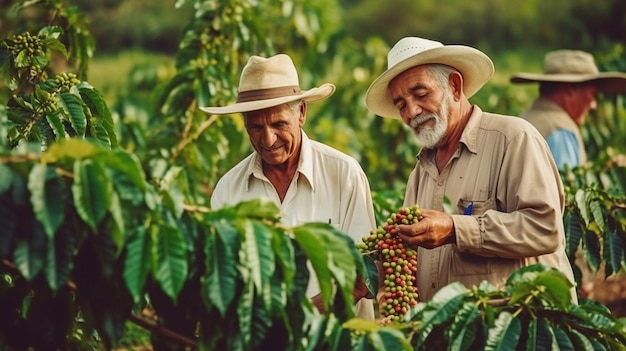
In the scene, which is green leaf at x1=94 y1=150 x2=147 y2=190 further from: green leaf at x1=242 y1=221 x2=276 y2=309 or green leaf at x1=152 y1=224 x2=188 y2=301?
green leaf at x1=242 y1=221 x2=276 y2=309

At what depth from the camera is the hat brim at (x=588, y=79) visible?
17.8 feet

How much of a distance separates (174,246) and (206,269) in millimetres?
106

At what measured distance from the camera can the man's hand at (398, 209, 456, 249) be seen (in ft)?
9.81

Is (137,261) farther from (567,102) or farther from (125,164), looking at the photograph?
(567,102)

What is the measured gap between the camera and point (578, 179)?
15.8 ft

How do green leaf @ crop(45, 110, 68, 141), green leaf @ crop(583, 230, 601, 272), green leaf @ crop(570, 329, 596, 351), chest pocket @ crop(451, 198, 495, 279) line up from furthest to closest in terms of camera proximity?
green leaf @ crop(583, 230, 601, 272), chest pocket @ crop(451, 198, 495, 279), green leaf @ crop(45, 110, 68, 141), green leaf @ crop(570, 329, 596, 351)

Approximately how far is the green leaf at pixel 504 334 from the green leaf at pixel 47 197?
1.14 meters

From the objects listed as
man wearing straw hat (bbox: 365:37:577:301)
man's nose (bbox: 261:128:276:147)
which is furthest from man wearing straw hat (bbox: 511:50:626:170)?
man's nose (bbox: 261:128:276:147)

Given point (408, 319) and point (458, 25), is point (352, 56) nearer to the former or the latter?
point (408, 319)

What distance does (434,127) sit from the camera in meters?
3.33

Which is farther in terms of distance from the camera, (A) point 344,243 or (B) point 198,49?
(B) point 198,49

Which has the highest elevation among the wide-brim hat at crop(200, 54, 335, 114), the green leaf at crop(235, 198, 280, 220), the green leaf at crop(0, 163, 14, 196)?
the wide-brim hat at crop(200, 54, 335, 114)

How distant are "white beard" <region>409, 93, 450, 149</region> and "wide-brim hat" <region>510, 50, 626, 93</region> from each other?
223cm

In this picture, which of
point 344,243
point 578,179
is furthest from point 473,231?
point 578,179
